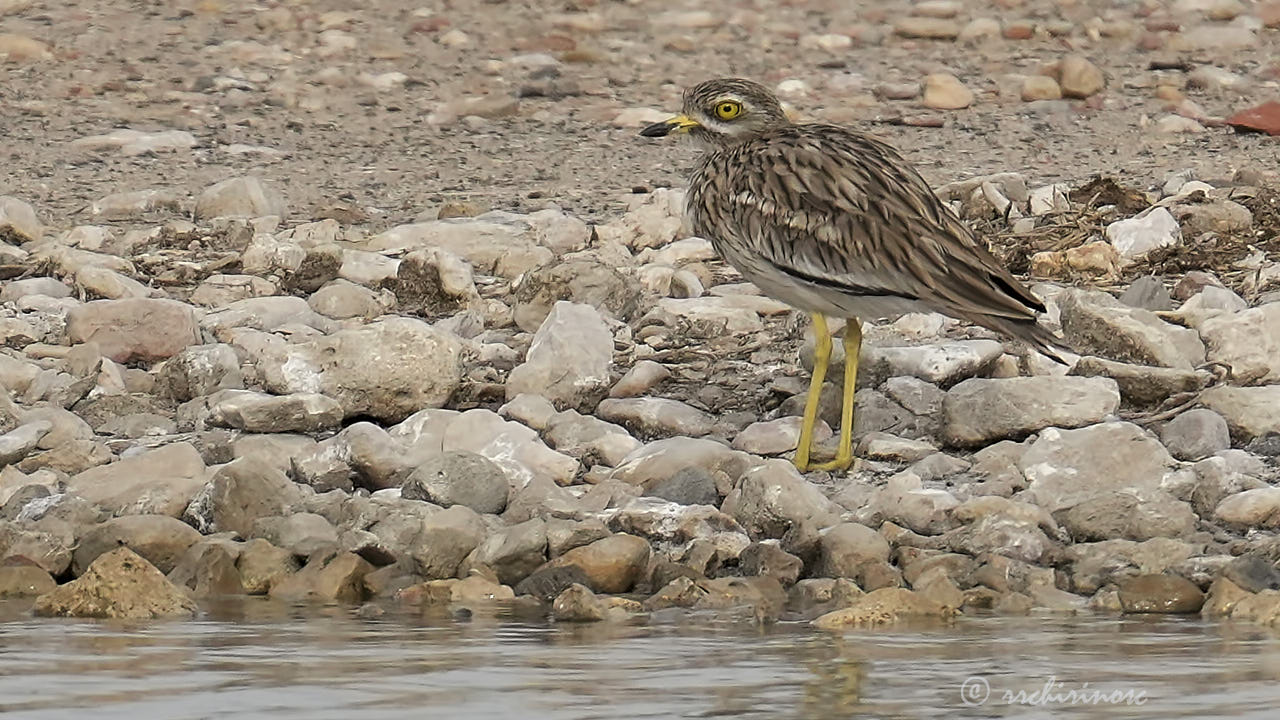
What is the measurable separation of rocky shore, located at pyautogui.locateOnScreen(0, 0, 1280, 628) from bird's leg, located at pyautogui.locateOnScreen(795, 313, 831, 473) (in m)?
0.12

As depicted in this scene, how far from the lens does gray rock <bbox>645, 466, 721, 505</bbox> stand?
6.54 m

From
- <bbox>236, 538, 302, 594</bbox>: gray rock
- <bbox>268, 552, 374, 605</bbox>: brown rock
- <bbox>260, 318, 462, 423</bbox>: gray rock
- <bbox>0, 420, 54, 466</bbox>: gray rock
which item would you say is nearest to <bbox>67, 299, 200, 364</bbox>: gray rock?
<bbox>260, 318, 462, 423</bbox>: gray rock

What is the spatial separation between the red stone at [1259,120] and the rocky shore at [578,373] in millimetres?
88

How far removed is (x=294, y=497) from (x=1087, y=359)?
2.60 meters

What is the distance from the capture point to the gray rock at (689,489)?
21.5 ft

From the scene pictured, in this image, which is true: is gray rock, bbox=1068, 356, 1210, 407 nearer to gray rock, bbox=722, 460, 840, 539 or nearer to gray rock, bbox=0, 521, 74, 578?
gray rock, bbox=722, 460, 840, 539

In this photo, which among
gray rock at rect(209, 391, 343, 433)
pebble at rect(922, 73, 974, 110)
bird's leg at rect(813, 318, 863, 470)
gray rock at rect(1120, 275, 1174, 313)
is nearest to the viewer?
bird's leg at rect(813, 318, 863, 470)

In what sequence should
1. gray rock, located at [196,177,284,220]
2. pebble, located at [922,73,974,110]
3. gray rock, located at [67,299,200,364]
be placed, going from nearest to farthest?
1. gray rock, located at [67,299,200,364]
2. gray rock, located at [196,177,284,220]
3. pebble, located at [922,73,974,110]

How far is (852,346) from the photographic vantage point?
23.6ft

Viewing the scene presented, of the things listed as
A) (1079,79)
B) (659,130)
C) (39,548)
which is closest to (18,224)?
(659,130)

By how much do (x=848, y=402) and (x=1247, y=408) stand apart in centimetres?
121

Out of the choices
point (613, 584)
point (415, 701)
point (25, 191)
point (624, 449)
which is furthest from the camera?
point (25, 191)

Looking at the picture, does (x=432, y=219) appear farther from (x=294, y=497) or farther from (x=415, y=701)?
(x=415, y=701)

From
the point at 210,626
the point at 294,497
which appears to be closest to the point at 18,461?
the point at 294,497
